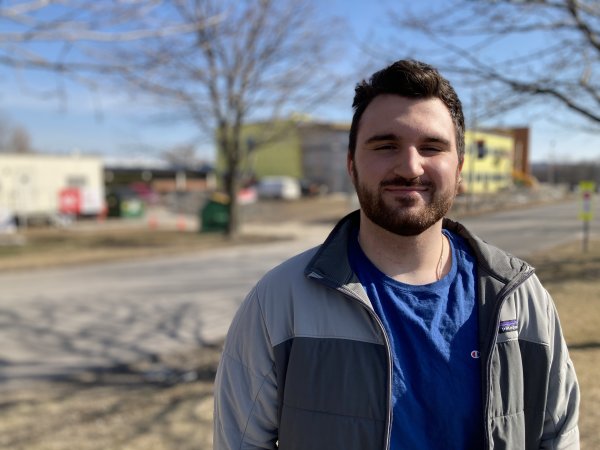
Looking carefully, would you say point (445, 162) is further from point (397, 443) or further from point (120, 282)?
point (120, 282)

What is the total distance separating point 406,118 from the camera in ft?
5.40

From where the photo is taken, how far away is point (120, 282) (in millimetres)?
→ 11078

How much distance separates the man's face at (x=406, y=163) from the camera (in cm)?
164

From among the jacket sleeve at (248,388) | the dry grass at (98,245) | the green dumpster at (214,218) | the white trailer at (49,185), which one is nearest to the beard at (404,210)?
the jacket sleeve at (248,388)

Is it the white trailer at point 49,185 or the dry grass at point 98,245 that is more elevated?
the white trailer at point 49,185

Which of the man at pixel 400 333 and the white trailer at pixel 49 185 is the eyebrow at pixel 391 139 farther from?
the white trailer at pixel 49 185

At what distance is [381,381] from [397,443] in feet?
0.63

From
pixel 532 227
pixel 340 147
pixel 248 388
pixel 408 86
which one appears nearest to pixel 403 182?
pixel 408 86

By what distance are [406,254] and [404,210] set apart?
0.16 metres

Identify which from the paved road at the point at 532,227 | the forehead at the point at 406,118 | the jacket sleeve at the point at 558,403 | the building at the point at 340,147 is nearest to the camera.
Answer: the forehead at the point at 406,118

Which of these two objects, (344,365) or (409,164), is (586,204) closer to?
(409,164)

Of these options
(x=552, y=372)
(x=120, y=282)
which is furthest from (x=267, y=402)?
(x=120, y=282)

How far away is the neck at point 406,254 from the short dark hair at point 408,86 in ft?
1.10

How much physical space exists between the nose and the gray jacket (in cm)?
32
